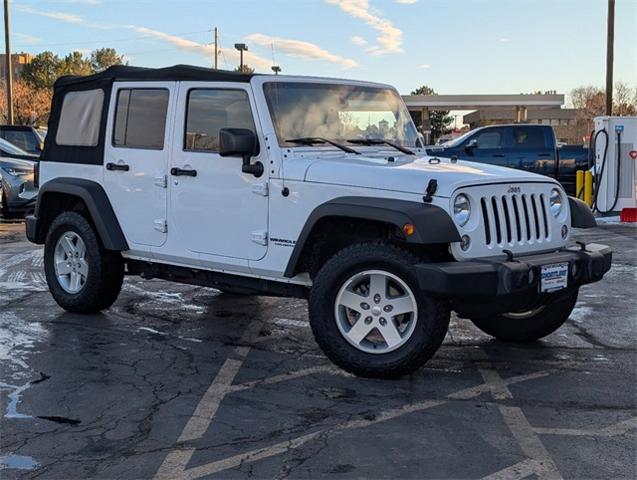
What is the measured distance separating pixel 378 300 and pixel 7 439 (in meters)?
2.33

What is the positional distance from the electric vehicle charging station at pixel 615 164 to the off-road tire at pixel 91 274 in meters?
11.1

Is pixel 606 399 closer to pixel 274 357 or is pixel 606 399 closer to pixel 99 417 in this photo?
pixel 274 357

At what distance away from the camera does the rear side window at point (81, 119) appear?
6684 mm

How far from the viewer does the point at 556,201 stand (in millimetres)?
5375

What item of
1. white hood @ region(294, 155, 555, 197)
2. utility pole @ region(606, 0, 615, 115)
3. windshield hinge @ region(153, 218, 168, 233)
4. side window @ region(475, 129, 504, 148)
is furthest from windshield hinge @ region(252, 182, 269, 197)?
utility pole @ region(606, 0, 615, 115)

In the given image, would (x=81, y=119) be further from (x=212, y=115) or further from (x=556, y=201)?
(x=556, y=201)

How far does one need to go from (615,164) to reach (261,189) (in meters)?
11.5

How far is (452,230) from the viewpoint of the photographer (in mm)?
4535

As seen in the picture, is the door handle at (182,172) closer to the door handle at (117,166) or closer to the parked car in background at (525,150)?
the door handle at (117,166)

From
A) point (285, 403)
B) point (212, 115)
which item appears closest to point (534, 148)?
point (212, 115)

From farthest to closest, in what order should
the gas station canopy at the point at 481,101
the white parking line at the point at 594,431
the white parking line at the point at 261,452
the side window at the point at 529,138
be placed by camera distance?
1. the gas station canopy at the point at 481,101
2. the side window at the point at 529,138
3. the white parking line at the point at 594,431
4. the white parking line at the point at 261,452

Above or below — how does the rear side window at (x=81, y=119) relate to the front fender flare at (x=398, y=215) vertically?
above

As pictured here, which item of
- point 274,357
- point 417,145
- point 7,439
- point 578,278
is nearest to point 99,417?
point 7,439

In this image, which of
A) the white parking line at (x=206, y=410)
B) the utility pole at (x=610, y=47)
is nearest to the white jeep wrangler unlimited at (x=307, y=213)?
the white parking line at (x=206, y=410)
